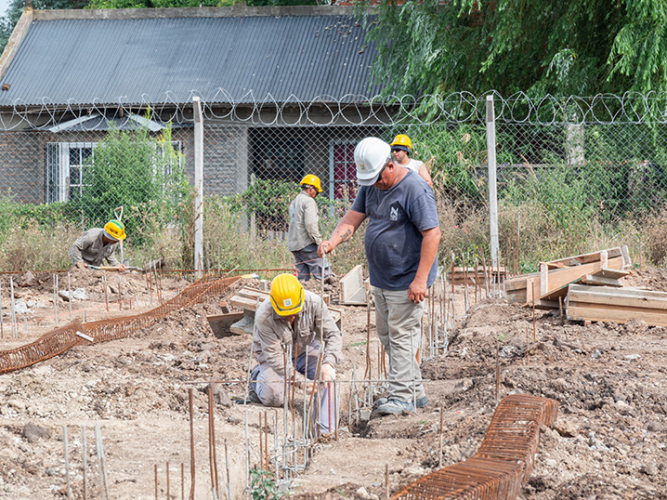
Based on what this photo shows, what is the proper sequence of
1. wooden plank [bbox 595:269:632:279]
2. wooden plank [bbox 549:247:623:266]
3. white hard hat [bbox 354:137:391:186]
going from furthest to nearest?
wooden plank [bbox 549:247:623:266], wooden plank [bbox 595:269:632:279], white hard hat [bbox 354:137:391:186]

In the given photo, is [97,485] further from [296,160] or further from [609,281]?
[296,160]

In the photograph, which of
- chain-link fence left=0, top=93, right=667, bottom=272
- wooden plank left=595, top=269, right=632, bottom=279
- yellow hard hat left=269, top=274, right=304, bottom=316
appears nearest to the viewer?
yellow hard hat left=269, top=274, right=304, bottom=316

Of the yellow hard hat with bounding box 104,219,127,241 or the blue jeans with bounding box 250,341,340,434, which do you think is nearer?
the blue jeans with bounding box 250,341,340,434

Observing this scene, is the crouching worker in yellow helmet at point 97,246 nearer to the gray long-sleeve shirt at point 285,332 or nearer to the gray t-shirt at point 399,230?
the gray long-sleeve shirt at point 285,332

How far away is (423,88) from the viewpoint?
1386cm

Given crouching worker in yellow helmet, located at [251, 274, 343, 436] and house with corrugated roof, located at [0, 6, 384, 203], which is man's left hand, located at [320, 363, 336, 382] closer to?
crouching worker in yellow helmet, located at [251, 274, 343, 436]

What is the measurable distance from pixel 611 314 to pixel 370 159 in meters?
2.97

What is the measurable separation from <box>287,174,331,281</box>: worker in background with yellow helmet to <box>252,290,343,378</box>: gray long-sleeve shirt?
3.55 m

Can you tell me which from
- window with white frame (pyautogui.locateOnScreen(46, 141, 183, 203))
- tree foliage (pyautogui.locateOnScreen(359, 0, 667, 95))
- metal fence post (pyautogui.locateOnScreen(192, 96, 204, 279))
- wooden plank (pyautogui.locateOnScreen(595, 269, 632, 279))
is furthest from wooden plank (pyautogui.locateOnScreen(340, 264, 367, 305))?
window with white frame (pyautogui.locateOnScreen(46, 141, 183, 203))

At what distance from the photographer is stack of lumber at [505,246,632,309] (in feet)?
20.6

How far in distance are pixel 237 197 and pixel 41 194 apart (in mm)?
6372

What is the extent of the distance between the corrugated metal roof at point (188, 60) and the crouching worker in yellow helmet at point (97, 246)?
20.6 feet

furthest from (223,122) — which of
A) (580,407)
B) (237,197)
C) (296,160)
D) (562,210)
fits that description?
(580,407)

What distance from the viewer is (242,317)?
23.2 feet
